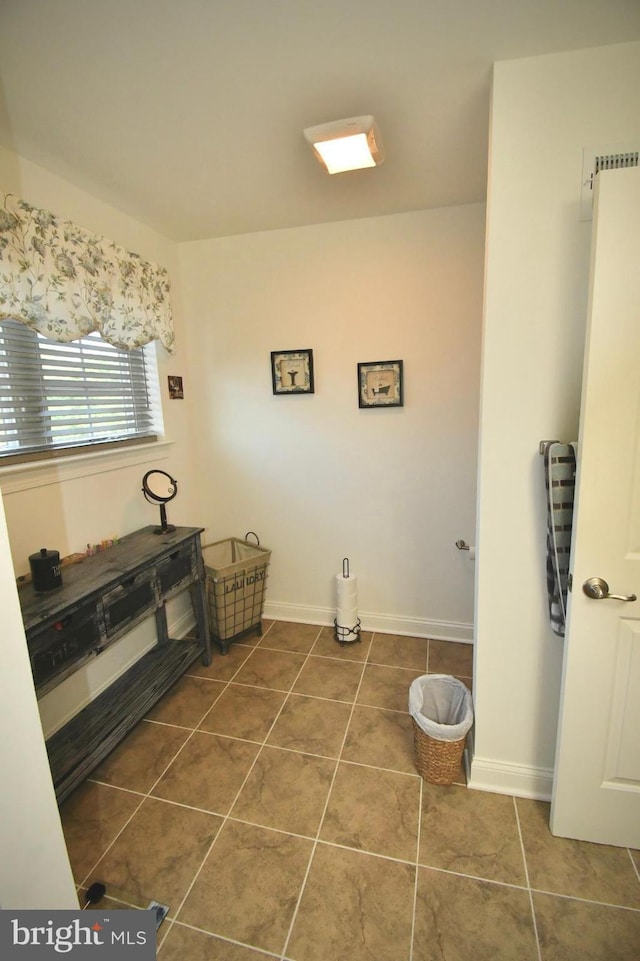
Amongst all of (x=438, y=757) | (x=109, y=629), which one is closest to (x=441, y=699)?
(x=438, y=757)

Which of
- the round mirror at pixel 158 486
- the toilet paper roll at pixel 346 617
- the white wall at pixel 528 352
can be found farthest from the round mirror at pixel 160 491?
the white wall at pixel 528 352

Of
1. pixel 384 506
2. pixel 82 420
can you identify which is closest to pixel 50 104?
pixel 82 420

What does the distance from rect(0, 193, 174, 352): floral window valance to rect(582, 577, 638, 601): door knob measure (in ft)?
6.98

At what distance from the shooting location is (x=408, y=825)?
1.48 m

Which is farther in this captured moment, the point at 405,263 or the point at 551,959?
the point at 405,263

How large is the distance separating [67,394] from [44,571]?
2.76 ft

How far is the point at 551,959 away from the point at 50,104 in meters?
2.99

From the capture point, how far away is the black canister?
1.58 m

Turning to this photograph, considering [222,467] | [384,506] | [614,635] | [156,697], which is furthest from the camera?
[222,467]

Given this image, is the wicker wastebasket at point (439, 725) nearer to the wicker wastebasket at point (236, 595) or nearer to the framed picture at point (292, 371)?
the wicker wastebasket at point (236, 595)

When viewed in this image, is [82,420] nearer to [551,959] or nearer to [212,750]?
[212,750]

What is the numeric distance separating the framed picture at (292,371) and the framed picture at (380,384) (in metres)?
0.32

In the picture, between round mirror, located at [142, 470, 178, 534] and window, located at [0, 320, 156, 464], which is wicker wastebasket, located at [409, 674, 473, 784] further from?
window, located at [0, 320, 156, 464]

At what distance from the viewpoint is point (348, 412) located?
8.41ft
